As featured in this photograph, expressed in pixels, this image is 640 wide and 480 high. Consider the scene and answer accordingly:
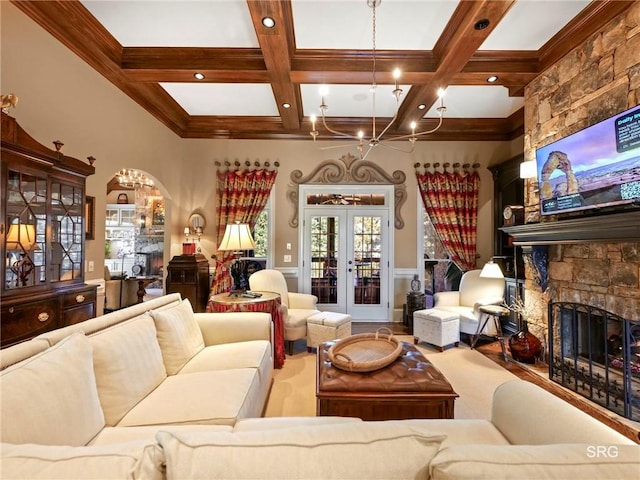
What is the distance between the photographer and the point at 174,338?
210cm

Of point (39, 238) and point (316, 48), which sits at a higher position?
point (316, 48)

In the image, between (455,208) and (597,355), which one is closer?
(597,355)

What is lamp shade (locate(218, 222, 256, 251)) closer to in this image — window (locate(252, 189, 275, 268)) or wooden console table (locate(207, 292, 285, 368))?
wooden console table (locate(207, 292, 285, 368))

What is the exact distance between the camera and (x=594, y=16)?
8.27ft

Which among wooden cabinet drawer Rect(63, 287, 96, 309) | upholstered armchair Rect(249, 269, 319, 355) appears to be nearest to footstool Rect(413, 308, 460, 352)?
upholstered armchair Rect(249, 269, 319, 355)

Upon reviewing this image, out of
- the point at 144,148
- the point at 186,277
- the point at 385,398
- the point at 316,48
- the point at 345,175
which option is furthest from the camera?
the point at 345,175

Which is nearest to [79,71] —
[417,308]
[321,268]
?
[321,268]

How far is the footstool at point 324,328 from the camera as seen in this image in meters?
3.54

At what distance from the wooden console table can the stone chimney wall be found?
9.39 feet

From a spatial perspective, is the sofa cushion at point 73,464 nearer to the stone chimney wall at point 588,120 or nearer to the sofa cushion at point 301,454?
the sofa cushion at point 301,454

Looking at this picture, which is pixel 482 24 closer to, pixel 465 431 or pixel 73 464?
pixel 465 431

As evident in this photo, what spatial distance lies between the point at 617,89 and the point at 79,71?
15.5 feet

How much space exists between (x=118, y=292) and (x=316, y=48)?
507 centimetres

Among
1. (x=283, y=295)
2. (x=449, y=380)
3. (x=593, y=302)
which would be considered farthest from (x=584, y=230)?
(x=283, y=295)
